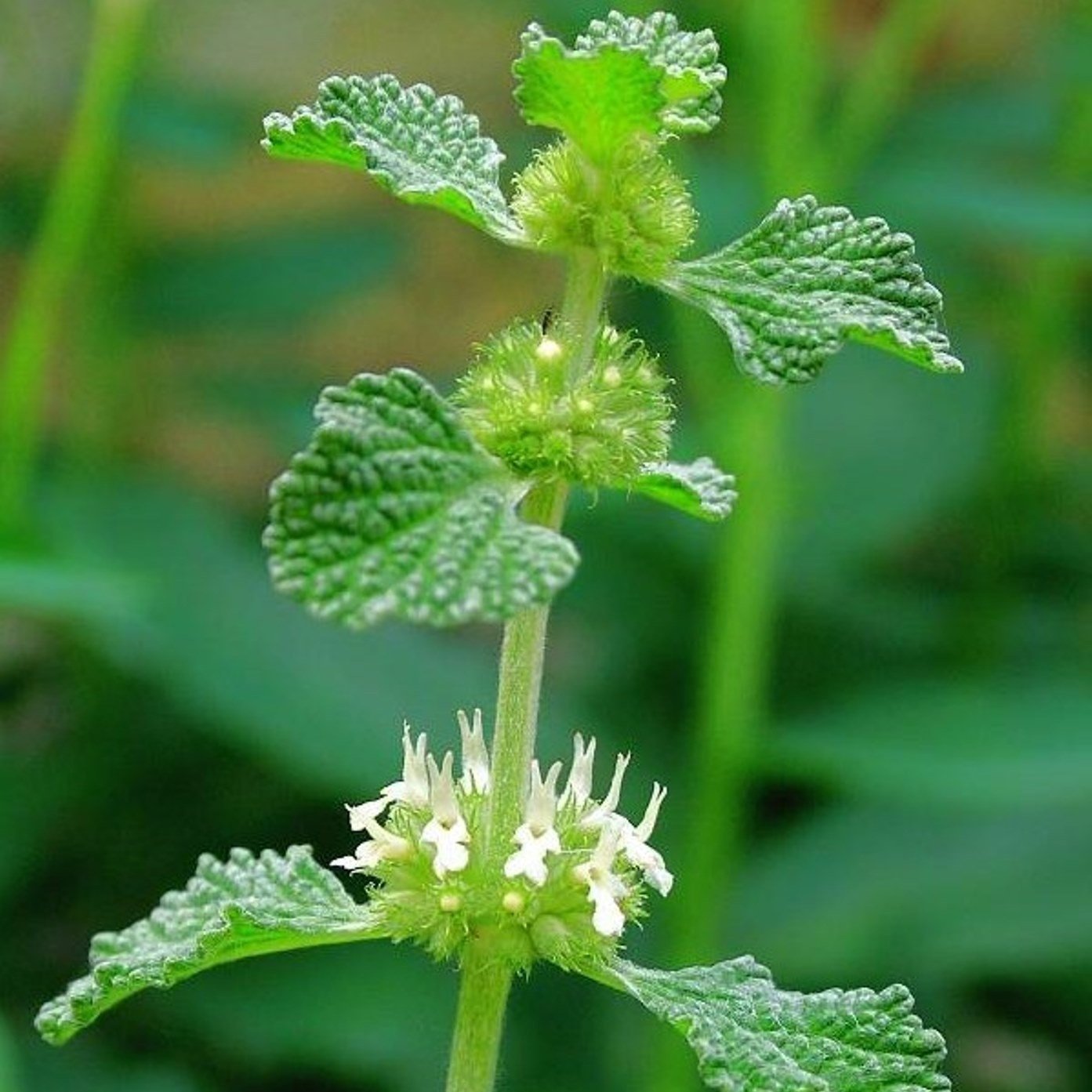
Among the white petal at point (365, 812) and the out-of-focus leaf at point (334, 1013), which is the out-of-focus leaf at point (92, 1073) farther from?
the white petal at point (365, 812)

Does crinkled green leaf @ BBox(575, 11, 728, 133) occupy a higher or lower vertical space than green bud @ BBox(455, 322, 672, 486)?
higher

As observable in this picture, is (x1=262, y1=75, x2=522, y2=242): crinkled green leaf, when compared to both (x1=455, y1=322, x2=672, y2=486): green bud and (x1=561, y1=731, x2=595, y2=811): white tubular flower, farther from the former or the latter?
(x1=561, y1=731, x2=595, y2=811): white tubular flower

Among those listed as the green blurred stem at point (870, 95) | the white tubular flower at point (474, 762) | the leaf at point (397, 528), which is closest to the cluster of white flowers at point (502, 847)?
the white tubular flower at point (474, 762)

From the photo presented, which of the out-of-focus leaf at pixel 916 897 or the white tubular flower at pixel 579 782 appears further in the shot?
the out-of-focus leaf at pixel 916 897

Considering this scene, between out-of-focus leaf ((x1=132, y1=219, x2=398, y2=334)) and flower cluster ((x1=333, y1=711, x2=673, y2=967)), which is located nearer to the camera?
flower cluster ((x1=333, y1=711, x2=673, y2=967))

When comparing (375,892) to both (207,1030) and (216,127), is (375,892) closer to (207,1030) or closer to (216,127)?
(207,1030)

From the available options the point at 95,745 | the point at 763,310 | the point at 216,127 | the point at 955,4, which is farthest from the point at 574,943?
the point at 955,4

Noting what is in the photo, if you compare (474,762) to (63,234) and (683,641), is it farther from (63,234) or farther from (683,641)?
(683,641)

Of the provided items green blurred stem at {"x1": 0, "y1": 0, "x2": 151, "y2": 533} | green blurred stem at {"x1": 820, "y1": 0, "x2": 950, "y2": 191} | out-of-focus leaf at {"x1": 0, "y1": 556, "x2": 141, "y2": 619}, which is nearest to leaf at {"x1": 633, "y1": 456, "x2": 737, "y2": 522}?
out-of-focus leaf at {"x1": 0, "y1": 556, "x2": 141, "y2": 619}
